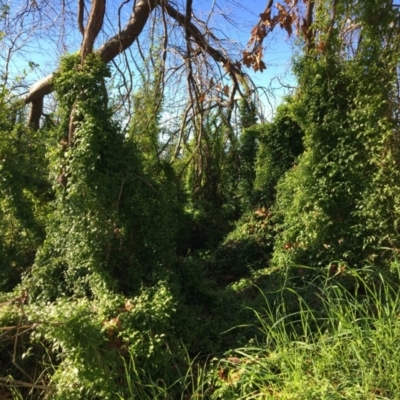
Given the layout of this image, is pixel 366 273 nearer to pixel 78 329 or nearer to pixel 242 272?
pixel 242 272

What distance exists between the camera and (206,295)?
495cm

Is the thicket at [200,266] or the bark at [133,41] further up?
the bark at [133,41]

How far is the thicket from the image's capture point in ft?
10.5

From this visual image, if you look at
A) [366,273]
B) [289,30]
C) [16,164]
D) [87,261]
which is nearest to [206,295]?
[87,261]

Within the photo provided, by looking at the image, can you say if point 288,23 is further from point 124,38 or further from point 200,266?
point 200,266

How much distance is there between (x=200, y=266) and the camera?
5.26 m

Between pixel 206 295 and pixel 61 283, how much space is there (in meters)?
1.56

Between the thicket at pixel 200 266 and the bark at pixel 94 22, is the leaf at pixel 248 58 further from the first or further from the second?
the bark at pixel 94 22

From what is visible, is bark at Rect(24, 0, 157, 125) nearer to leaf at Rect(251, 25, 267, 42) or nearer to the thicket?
the thicket

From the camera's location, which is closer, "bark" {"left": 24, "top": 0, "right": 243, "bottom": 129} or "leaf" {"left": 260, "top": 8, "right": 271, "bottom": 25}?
"leaf" {"left": 260, "top": 8, "right": 271, "bottom": 25}

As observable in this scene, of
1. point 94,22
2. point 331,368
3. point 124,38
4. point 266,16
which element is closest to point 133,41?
point 124,38

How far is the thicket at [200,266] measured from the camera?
3191 millimetres

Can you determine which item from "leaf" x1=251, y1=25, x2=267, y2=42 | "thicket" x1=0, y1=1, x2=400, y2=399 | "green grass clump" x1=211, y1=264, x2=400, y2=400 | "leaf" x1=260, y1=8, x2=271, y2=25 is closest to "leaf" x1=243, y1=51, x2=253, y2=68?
"leaf" x1=251, y1=25, x2=267, y2=42

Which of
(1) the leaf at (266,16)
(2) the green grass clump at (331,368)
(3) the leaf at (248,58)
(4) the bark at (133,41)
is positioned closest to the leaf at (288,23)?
(1) the leaf at (266,16)
